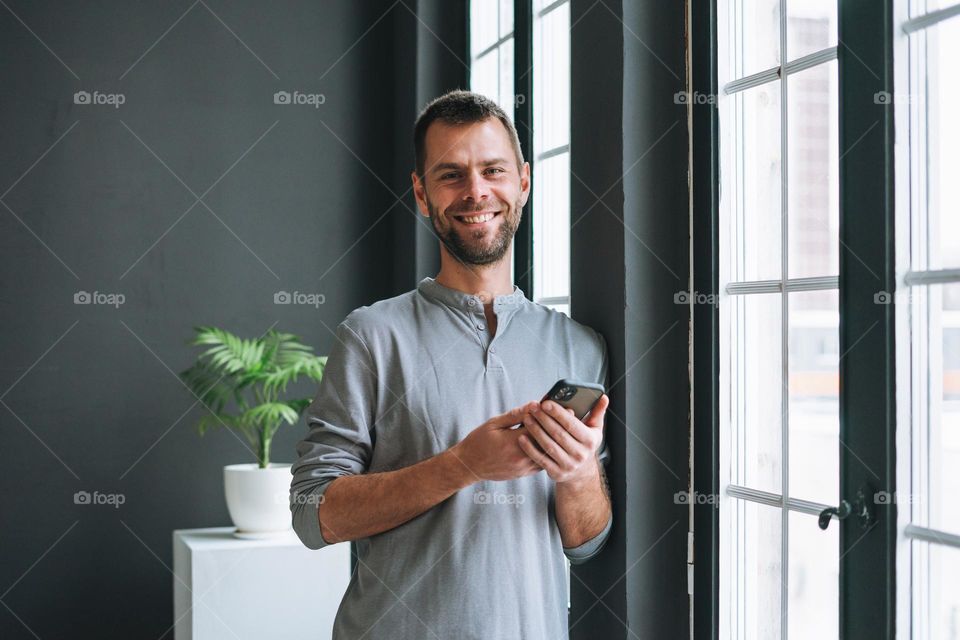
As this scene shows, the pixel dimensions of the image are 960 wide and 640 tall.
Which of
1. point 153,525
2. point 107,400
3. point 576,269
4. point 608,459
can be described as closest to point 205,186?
point 107,400

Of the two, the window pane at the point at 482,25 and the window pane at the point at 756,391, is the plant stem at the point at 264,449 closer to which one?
the window pane at the point at 482,25

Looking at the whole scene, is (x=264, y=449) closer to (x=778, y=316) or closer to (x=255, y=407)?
(x=255, y=407)


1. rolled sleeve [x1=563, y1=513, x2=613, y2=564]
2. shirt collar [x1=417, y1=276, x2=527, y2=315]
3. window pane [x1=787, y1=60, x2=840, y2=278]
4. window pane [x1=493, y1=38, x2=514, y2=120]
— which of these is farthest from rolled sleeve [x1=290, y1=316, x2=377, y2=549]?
window pane [x1=493, y1=38, x2=514, y2=120]

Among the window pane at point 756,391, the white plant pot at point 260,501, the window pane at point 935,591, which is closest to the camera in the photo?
the window pane at point 935,591

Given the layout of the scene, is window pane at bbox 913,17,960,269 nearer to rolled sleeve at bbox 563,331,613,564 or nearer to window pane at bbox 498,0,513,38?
rolled sleeve at bbox 563,331,613,564

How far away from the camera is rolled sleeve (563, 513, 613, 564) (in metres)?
1.69

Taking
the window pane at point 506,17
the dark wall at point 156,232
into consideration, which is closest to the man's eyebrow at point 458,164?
the window pane at point 506,17

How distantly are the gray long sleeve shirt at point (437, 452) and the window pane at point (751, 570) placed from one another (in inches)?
9.6

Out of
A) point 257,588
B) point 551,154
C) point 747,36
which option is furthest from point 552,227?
point 257,588

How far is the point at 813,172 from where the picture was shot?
157cm

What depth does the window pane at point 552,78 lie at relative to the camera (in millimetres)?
2498

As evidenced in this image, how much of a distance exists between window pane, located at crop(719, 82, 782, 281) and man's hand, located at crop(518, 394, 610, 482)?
0.47 m

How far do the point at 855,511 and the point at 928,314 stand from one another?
319mm

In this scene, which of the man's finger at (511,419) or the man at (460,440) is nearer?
the man's finger at (511,419)
